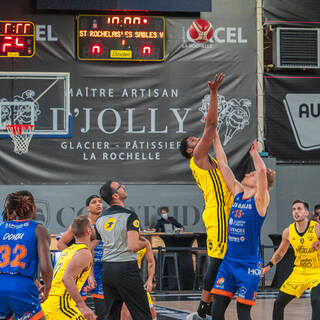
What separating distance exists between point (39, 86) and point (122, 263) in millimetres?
11683

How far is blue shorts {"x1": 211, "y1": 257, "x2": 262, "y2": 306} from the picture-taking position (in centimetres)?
798

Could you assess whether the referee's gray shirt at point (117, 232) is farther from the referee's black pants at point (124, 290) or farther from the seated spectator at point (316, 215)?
the seated spectator at point (316, 215)

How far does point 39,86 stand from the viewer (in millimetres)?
19188

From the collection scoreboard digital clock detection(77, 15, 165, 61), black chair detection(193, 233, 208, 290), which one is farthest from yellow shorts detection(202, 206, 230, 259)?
scoreboard digital clock detection(77, 15, 165, 61)

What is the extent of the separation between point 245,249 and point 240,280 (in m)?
0.32

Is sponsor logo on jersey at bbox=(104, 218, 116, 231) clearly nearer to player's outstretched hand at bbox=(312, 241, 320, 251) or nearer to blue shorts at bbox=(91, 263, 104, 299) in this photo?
blue shorts at bbox=(91, 263, 104, 299)

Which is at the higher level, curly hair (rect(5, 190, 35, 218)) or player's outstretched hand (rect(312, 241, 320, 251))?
curly hair (rect(5, 190, 35, 218))

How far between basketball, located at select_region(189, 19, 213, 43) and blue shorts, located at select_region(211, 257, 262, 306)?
12415mm

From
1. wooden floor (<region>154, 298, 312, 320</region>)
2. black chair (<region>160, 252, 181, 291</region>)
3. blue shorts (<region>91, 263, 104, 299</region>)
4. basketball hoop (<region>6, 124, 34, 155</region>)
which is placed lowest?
wooden floor (<region>154, 298, 312, 320</region>)

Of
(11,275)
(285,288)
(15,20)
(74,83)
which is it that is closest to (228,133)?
(74,83)

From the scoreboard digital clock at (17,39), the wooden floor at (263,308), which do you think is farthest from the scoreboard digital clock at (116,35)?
the wooden floor at (263,308)

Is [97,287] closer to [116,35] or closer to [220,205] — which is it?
[220,205]

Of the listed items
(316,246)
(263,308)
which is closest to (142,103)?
(263,308)

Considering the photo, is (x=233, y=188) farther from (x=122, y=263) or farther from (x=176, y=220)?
(x=176, y=220)
